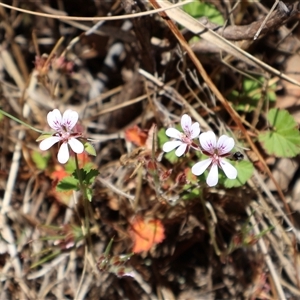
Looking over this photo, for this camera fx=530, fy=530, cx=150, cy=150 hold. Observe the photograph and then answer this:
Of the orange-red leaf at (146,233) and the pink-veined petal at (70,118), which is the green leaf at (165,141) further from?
the pink-veined petal at (70,118)

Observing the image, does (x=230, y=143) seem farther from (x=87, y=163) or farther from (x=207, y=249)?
(x=207, y=249)

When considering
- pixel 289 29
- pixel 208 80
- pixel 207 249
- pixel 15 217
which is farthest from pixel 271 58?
pixel 15 217

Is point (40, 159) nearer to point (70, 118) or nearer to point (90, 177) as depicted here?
point (90, 177)

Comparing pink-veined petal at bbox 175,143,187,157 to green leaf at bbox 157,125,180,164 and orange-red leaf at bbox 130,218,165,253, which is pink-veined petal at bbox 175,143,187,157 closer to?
green leaf at bbox 157,125,180,164

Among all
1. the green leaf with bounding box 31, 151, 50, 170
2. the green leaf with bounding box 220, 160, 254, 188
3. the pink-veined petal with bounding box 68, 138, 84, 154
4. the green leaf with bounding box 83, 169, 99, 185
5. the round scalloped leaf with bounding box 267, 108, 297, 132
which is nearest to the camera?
the pink-veined petal with bounding box 68, 138, 84, 154

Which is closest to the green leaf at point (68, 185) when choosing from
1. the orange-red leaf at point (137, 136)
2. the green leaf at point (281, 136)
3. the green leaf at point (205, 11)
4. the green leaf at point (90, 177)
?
the green leaf at point (90, 177)

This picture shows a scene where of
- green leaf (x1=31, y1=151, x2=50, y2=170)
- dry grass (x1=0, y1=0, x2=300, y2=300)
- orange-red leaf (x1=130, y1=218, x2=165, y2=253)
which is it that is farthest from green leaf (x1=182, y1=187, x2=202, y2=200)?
green leaf (x1=31, y1=151, x2=50, y2=170)
